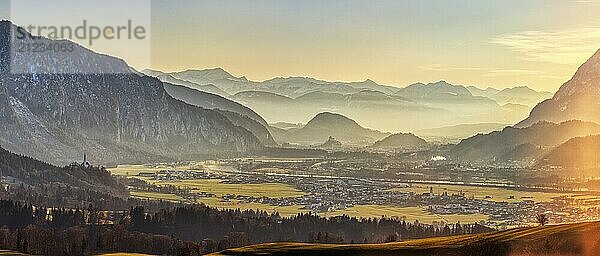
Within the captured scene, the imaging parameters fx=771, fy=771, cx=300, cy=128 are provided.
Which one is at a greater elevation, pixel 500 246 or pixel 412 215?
pixel 500 246

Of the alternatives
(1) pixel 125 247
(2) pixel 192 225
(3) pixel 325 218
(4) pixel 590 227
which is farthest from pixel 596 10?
(4) pixel 590 227

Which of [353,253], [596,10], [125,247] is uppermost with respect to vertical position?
[596,10]

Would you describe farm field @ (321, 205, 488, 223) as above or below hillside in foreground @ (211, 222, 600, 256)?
below

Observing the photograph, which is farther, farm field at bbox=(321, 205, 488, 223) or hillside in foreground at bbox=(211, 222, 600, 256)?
farm field at bbox=(321, 205, 488, 223)

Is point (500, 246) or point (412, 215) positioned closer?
point (500, 246)

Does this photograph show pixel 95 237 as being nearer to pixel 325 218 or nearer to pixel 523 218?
pixel 325 218

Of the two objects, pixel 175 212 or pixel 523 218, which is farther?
pixel 175 212

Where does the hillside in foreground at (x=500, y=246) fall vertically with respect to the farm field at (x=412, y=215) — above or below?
above

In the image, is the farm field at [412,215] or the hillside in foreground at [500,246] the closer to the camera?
the hillside in foreground at [500,246]
